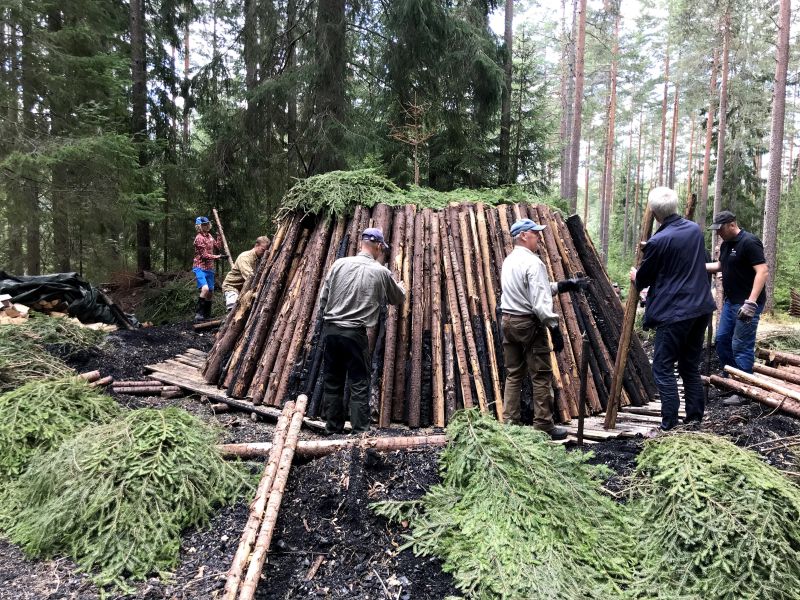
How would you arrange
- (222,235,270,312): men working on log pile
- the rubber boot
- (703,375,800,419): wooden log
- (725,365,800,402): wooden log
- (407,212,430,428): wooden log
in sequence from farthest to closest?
1. the rubber boot
2. (222,235,270,312): men working on log pile
3. (407,212,430,428): wooden log
4. (725,365,800,402): wooden log
5. (703,375,800,419): wooden log

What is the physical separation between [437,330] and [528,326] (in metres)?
1.14

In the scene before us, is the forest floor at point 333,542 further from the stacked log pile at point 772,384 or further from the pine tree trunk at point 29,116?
the pine tree trunk at point 29,116

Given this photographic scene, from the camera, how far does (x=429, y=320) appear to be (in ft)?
17.8

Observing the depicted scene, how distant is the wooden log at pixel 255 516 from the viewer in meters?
2.42

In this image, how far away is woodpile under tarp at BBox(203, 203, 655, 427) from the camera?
5.24 metres

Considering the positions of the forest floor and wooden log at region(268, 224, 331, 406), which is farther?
wooden log at region(268, 224, 331, 406)

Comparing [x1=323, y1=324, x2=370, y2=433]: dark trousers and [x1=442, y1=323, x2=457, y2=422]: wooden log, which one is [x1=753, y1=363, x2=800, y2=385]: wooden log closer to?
[x1=442, y1=323, x2=457, y2=422]: wooden log

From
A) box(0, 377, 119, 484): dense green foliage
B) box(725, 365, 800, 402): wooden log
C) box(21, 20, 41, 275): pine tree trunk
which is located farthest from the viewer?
box(21, 20, 41, 275): pine tree trunk

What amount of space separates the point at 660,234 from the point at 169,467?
14.3 ft

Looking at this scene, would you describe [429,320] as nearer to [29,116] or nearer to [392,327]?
[392,327]

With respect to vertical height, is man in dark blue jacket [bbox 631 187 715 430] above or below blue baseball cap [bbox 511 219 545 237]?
below

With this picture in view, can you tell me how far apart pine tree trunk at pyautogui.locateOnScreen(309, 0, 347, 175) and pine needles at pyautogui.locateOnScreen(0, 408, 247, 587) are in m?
7.05

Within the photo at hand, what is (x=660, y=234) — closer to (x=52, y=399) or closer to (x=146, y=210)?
(x=52, y=399)

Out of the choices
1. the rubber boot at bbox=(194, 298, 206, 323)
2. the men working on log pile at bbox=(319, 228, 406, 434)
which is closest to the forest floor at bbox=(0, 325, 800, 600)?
the men working on log pile at bbox=(319, 228, 406, 434)
